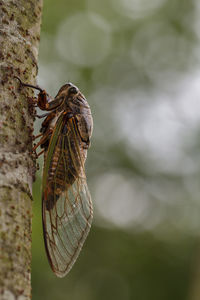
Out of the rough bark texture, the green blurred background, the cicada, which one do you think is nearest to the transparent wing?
the cicada

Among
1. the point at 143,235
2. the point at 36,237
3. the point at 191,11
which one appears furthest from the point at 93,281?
the point at 191,11

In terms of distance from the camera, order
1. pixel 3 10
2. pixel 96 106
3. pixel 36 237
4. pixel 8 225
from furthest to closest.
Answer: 1. pixel 96 106
2. pixel 36 237
3. pixel 3 10
4. pixel 8 225

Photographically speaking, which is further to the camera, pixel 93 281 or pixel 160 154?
pixel 160 154

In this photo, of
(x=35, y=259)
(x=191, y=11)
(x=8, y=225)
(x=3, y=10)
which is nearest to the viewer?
(x=8, y=225)

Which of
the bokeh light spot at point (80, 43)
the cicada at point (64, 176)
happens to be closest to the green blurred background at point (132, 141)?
the bokeh light spot at point (80, 43)

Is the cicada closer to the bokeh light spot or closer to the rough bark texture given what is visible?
the rough bark texture

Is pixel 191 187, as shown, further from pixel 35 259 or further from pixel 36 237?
pixel 36 237

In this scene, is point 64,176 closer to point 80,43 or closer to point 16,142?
point 16,142
